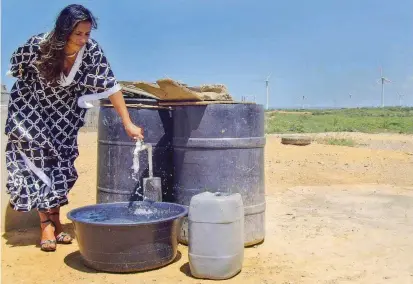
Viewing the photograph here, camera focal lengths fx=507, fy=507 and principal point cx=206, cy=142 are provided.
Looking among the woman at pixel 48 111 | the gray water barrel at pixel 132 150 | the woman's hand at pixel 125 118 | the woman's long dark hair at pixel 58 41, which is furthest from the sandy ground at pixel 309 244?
the woman's long dark hair at pixel 58 41

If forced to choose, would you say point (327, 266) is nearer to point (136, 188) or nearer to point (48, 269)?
point (136, 188)

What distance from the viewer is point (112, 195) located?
4023mm

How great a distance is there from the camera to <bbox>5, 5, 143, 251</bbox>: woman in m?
3.53

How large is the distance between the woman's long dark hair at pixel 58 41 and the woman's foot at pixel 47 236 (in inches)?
41.3

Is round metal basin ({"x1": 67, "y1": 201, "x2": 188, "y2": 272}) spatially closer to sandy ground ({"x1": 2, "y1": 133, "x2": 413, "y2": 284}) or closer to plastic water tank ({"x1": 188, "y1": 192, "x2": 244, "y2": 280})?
sandy ground ({"x1": 2, "y1": 133, "x2": 413, "y2": 284})

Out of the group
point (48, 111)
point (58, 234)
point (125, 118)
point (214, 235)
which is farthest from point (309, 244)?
point (48, 111)

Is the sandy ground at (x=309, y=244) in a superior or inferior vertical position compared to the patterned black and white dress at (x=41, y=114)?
inferior

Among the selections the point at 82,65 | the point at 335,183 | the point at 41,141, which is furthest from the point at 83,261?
the point at 335,183

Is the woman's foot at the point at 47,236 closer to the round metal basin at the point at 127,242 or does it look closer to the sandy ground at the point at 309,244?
the sandy ground at the point at 309,244

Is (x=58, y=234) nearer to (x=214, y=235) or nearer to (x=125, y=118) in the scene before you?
(x=125, y=118)

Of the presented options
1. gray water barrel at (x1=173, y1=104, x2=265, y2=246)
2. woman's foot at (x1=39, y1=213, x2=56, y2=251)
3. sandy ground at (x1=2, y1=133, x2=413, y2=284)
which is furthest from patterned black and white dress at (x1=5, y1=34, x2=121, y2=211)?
gray water barrel at (x1=173, y1=104, x2=265, y2=246)

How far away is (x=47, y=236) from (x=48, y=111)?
926 mm

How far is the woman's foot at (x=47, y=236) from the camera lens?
3725 mm

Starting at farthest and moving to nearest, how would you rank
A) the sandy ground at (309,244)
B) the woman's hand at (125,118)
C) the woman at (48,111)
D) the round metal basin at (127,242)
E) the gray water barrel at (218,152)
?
the gray water barrel at (218,152) < the woman at (48,111) < the woman's hand at (125,118) < the sandy ground at (309,244) < the round metal basin at (127,242)
